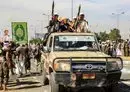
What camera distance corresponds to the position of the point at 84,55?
15.0 meters

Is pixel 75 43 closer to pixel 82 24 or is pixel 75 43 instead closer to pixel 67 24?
pixel 82 24

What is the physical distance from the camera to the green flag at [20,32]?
81.5 feet

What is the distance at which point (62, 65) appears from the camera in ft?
47.1

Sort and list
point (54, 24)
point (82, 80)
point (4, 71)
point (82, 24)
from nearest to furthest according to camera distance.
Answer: point (82, 80)
point (4, 71)
point (82, 24)
point (54, 24)

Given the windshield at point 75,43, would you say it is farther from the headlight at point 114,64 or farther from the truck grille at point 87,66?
the truck grille at point 87,66

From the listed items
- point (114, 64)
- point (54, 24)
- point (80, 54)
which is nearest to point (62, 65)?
point (80, 54)

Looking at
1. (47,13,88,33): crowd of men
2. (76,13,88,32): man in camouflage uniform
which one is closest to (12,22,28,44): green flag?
(47,13,88,33): crowd of men

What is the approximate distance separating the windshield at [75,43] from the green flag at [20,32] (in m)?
8.40

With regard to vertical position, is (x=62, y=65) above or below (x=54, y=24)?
below

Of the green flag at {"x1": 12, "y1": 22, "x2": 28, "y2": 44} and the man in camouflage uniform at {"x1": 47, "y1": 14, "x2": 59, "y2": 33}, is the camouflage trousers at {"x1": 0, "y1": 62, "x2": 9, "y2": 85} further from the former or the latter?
the green flag at {"x1": 12, "y1": 22, "x2": 28, "y2": 44}

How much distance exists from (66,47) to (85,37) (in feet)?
2.69

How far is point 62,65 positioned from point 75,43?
86.7 inches

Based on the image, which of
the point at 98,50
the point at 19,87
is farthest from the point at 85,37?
the point at 19,87

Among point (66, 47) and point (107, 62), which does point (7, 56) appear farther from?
→ point (107, 62)
